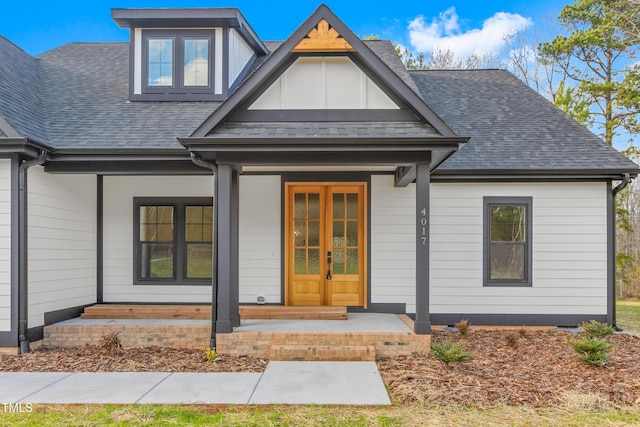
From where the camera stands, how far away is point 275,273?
7.94 metres

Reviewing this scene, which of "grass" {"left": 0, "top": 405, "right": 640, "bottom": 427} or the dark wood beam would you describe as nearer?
"grass" {"left": 0, "top": 405, "right": 640, "bottom": 427}

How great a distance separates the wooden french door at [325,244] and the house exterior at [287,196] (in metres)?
0.03

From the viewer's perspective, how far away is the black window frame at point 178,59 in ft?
28.1

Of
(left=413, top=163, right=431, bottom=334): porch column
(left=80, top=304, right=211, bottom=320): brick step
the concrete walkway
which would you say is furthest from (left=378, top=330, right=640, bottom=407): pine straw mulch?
(left=80, top=304, right=211, bottom=320): brick step

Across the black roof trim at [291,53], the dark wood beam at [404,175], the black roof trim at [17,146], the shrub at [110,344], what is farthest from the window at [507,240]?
the black roof trim at [17,146]

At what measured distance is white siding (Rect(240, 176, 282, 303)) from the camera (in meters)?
7.93

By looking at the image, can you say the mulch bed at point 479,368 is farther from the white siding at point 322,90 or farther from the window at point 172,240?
the white siding at point 322,90

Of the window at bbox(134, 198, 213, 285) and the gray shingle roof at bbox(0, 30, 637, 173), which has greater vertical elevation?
the gray shingle roof at bbox(0, 30, 637, 173)

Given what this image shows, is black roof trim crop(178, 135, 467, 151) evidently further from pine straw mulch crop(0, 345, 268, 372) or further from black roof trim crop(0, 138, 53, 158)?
pine straw mulch crop(0, 345, 268, 372)

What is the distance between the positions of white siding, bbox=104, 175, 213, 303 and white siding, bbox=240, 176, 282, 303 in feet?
2.32

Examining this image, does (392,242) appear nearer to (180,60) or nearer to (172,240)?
(172,240)

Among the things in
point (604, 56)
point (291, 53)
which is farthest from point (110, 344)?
point (604, 56)

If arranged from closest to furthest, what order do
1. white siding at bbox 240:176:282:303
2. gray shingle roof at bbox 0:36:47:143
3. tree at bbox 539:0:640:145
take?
gray shingle roof at bbox 0:36:47:143 → white siding at bbox 240:176:282:303 → tree at bbox 539:0:640:145

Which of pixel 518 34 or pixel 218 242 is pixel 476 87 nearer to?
pixel 218 242
